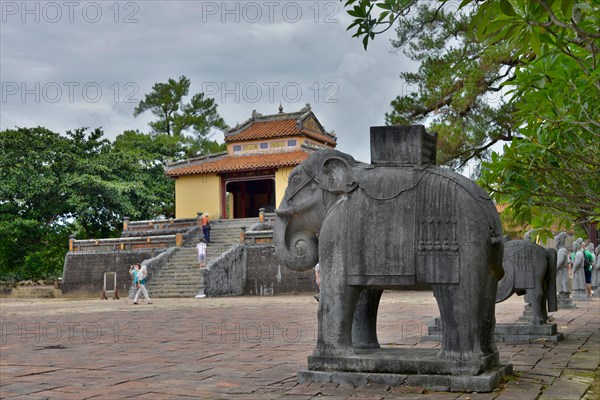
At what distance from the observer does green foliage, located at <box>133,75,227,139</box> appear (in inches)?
1893

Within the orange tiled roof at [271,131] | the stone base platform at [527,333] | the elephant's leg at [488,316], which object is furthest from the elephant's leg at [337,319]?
the orange tiled roof at [271,131]

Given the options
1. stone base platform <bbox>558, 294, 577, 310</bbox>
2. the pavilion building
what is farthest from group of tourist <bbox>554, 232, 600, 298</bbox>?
the pavilion building

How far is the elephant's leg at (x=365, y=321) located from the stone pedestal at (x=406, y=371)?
48cm

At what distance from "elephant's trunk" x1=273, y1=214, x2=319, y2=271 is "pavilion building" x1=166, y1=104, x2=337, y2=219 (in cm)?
2664

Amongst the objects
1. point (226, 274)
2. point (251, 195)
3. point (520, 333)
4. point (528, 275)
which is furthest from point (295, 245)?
point (251, 195)

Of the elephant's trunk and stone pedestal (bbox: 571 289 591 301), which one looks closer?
the elephant's trunk

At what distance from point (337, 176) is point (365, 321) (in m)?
1.38

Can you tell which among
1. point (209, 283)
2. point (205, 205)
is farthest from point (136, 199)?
point (209, 283)

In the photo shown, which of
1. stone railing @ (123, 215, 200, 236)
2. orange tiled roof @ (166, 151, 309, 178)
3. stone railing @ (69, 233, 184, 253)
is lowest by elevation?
stone railing @ (69, 233, 184, 253)

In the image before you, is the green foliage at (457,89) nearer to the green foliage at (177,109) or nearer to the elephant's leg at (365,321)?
the elephant's leg at (365,321)

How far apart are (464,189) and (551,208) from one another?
12.4ft

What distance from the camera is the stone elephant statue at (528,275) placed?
8.69 metres

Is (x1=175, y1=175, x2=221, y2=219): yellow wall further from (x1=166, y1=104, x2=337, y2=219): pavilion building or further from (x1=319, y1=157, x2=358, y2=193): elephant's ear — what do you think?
(x1=319, y1=157, x2=358, y2=193): elephant's ear

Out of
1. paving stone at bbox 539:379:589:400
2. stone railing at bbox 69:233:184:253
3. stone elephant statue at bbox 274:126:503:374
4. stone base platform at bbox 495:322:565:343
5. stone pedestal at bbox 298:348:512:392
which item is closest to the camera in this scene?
paving stone at bbox 539:379:589:400
